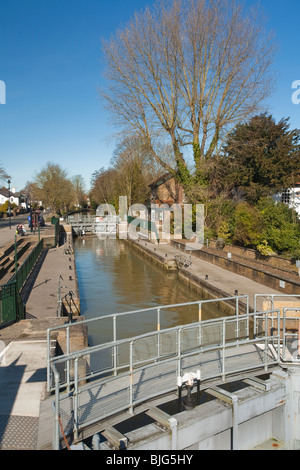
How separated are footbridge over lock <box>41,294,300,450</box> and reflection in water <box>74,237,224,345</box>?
5.70 m

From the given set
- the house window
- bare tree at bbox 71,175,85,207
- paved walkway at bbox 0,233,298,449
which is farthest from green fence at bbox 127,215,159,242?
bare tree at bbox 71,175,85,207

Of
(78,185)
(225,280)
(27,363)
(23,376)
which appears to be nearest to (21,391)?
(23,376)

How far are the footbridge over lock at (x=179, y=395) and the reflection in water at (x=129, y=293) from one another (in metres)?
5.70

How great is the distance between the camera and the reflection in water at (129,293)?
46.6 feet

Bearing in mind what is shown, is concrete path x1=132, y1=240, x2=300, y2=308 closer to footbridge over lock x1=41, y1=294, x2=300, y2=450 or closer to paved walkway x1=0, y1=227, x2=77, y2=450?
footbridge over lock x1=41, y1=294, x2=300, y2=450

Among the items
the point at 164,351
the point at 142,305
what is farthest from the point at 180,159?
the point at 164,351

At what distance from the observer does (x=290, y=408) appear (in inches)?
282

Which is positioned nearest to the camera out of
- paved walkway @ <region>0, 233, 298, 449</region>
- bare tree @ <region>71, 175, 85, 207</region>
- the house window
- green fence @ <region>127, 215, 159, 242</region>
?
paved walkway @ <region>0, 233, 298, 449</region>

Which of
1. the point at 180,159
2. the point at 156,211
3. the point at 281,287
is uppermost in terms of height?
the point at 180,159

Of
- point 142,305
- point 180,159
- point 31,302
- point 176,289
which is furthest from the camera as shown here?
point 180,159

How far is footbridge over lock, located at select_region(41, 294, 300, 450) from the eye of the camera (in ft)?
17.1

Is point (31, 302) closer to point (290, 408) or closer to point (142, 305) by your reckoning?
point (142, 305)

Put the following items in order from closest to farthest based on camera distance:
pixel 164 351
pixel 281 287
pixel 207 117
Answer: pixel 164 351 → pixel 281 287 → pixel 207 117
